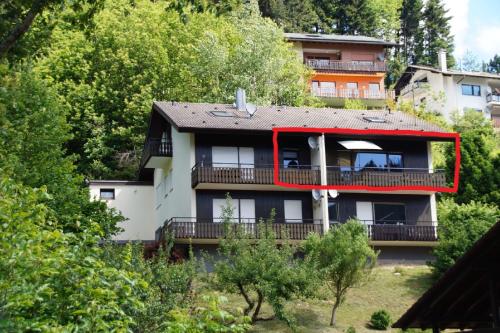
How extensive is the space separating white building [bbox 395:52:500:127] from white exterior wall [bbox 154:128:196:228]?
37387mm

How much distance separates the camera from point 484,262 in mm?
15398

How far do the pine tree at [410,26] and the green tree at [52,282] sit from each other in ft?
305

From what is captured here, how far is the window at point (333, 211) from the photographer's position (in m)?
45.3

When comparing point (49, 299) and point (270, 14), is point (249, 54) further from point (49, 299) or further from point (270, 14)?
point (49, 299)

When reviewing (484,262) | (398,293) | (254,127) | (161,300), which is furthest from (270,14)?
(484,262)

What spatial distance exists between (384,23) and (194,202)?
59.8 m

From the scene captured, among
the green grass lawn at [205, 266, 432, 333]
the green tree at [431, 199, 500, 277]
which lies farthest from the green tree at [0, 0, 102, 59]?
the green tree at [431, 199, 500, 277]

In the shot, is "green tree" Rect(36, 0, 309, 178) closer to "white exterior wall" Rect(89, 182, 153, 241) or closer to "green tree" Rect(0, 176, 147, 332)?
"white exterior wall" Rect(89, 182, 153, 241)

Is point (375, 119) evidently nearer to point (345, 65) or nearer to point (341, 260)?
point (341, 260)

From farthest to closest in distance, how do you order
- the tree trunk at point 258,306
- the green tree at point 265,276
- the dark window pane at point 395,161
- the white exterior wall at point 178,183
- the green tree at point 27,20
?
the dark window pane at point 395,161
the white exterior wall at point 178,183
the tree trunk at point 258,306
the green tree at point 265,276
the green tree at point 27,20

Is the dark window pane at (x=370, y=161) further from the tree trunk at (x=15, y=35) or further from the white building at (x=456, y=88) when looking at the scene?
the white building at (x=456, y=88)

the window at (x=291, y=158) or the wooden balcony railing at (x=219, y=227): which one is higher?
the window at (x=291, y=158)

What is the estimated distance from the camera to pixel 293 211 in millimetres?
45188

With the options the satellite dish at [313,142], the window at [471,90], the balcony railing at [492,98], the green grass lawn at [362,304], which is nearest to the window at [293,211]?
the satellite dish at [313,142]
